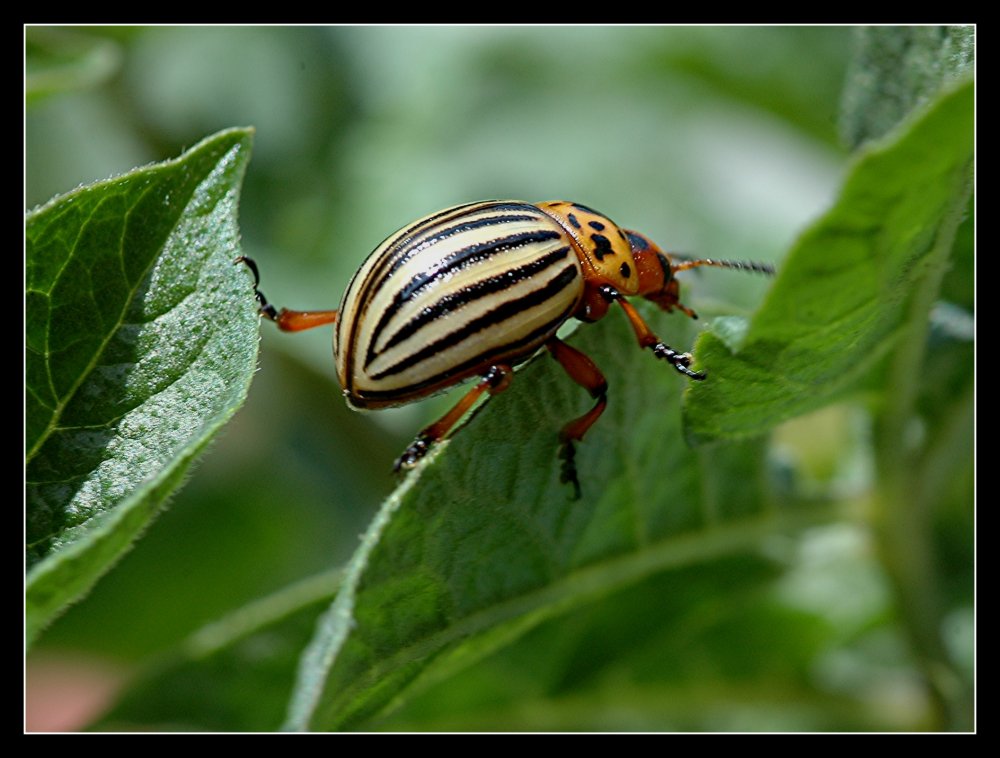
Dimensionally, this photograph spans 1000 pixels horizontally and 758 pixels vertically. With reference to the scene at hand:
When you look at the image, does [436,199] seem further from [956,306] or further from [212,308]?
[212,308]

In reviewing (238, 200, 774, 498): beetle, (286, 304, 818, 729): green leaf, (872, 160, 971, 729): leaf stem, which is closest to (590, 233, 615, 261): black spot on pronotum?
(238, 200, 774, 498): beetle

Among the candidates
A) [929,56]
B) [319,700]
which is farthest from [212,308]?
[929,56]

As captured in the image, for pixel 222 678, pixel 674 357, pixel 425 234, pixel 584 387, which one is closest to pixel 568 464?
pixel 584 387

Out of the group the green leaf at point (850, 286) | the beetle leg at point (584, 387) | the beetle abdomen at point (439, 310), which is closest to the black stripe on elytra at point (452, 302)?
the beetle abdomen at point (439, 310)

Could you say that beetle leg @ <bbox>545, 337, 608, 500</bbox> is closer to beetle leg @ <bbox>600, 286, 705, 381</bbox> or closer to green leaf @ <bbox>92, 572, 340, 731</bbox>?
beetle leg @ <bbox>600, 286, 705, 381</bbox>

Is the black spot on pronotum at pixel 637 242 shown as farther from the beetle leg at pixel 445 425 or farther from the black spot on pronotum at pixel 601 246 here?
the beetle leg at pixel 445 425

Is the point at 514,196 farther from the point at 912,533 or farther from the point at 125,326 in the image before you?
the point at 125,326

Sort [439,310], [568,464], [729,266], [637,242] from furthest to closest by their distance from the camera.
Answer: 1. [729,266]
2. [637,242]
3. [439,310]
4. [568,464]
